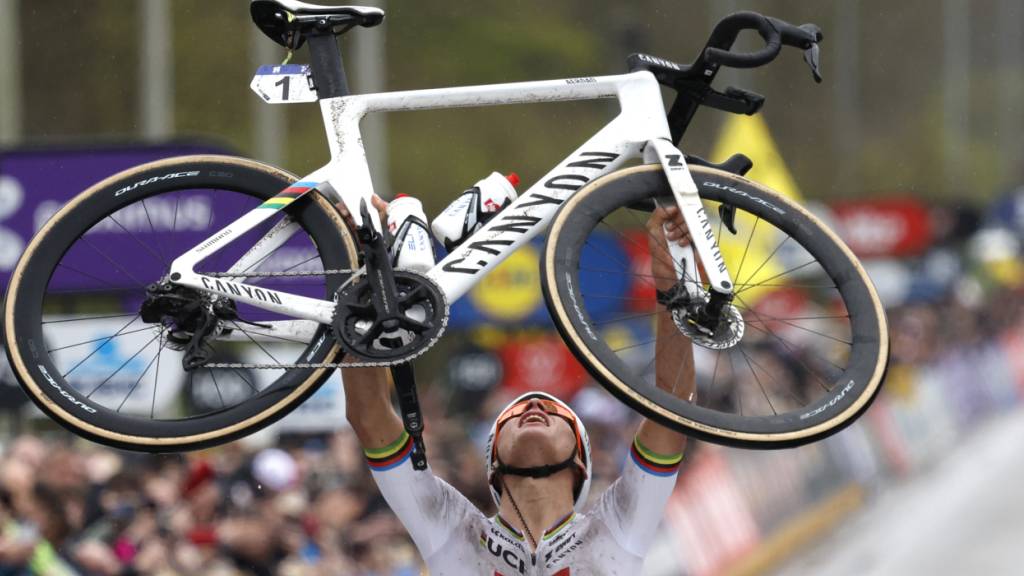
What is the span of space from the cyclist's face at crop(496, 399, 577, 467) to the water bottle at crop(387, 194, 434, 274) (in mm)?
574

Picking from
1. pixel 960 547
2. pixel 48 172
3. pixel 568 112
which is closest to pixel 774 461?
pixel 960 547

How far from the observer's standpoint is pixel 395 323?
488 cm

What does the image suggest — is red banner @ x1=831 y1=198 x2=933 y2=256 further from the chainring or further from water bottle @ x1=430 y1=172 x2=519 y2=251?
the chainring

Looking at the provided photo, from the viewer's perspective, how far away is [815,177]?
1180 inches

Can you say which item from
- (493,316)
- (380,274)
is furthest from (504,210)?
(493,316)

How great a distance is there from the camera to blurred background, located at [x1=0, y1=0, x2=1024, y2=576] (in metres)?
8.26

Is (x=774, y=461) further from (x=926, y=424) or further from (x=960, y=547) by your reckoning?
(x=926, y=424)

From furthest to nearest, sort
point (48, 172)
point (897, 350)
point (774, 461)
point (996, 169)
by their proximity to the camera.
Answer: point (996, 169) → point (897, 350) → point (774, 461) → point (48, 172)

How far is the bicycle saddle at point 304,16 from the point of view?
17.1ft

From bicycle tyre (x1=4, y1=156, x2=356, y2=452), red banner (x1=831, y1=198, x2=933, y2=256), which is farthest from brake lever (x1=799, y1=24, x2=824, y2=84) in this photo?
red banner (x1=831, y1=198, x2=933, y2=256)

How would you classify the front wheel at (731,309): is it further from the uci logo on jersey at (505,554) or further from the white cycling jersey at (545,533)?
the uci logo on jersey at (505,554)

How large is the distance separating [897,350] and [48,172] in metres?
15.2

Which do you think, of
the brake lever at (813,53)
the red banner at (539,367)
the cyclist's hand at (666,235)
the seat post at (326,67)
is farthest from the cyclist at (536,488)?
the red banner at (539,367)

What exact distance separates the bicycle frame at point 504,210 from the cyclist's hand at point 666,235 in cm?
4
